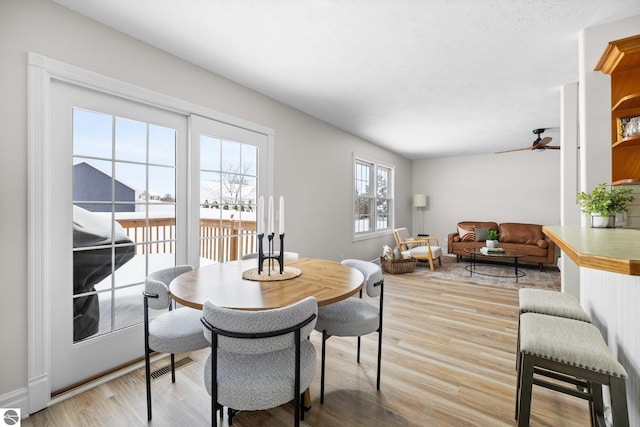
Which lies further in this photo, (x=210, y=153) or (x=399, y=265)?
(x=399, y=265)

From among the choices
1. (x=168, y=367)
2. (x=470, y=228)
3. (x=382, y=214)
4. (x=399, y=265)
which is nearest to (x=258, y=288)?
(x=168, y=367)

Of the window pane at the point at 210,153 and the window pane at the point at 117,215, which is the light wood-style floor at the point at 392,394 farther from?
the window pane at the point at 210,153

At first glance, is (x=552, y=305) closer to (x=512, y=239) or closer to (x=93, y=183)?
(x=93, y=183)

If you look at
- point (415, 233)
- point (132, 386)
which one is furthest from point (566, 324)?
point (415, 233)

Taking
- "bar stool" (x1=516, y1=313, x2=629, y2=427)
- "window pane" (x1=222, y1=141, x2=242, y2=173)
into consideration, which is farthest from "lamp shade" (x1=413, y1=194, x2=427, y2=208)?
"bar stool" (x1=516, y1=313, x2=629, y2=427)

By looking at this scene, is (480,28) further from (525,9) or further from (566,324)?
(566,324)

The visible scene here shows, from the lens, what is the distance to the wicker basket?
502 cm

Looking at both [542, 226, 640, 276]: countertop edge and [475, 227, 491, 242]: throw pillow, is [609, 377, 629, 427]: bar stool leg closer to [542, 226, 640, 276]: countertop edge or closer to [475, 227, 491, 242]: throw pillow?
[542, 226, 640, 276]: countertop edge

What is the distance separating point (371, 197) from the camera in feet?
19.2

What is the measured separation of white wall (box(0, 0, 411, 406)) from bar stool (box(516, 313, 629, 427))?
2666 millimetres

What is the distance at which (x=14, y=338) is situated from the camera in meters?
1.61

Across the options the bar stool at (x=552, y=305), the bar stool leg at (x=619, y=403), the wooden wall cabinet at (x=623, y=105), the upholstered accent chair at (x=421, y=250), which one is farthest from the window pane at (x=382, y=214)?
the bar stool leg at (x=619, y=403)

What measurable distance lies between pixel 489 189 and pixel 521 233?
131cm

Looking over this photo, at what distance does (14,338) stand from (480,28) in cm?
366
